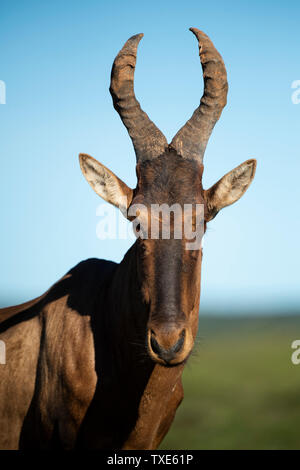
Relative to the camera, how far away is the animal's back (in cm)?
800

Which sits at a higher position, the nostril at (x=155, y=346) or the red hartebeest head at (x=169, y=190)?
the red hartebeest head at (x=169, y=190)

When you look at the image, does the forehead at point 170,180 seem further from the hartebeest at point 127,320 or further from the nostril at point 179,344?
the nostril at point 179,344

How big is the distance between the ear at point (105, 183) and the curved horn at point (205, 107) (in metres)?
0.92

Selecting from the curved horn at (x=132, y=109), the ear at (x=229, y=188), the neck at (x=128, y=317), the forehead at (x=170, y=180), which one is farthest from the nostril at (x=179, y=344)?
the curved horn at (x=132, y=109)

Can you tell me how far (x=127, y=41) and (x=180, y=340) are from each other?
15.8 feet

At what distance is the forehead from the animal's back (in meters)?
2.02

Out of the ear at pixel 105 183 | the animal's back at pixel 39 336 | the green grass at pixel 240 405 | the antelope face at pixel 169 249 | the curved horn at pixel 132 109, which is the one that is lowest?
the green grass at pixel 240 405

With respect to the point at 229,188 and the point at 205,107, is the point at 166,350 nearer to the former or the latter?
the point at 229,188

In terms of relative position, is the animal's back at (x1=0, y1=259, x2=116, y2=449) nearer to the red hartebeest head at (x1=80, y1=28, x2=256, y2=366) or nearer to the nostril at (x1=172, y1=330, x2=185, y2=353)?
the red hartebeest head at (x1=80, y1=28, x2=256, y2=366)

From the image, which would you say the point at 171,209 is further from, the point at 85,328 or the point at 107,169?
the point at 85,328

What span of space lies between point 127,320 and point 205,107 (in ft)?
10.7

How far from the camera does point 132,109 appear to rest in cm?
808

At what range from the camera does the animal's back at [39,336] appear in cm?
800

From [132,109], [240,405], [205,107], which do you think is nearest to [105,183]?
[132,109]
